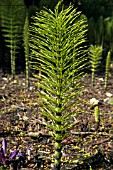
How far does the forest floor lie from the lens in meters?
3.54

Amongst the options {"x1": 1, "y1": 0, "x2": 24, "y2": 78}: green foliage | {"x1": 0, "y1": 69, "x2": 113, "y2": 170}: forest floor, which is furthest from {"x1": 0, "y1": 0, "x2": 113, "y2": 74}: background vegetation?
{"x1": 0, "y1": 69, "x2": 113, "y2": 170}: forest floor

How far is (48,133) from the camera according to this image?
4004 millimetres

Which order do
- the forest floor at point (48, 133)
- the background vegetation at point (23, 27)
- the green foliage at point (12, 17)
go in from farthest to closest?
the background vegetation at point (23, 27), the green foliage at point (12, 17), the forest floor at point (48, 133)

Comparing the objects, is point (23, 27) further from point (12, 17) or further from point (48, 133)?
point (48, 133)

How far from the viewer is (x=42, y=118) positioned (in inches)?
171

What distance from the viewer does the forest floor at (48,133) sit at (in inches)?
139

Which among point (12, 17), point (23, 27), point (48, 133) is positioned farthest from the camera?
point (23, 27)

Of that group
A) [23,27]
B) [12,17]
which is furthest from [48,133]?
[23,27]

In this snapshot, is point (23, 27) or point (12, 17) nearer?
point (12, 17)

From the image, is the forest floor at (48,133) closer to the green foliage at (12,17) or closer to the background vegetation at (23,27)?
the green foliage at (12,17)

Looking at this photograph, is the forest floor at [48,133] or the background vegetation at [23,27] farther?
the background vegetation at [23,27]

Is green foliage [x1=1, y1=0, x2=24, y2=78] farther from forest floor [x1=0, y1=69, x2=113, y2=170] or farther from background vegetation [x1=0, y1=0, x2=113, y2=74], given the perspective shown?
forest floor [x1=0, y1=69, x2=113, y2=170]

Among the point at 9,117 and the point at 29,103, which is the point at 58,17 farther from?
the point at 29,103

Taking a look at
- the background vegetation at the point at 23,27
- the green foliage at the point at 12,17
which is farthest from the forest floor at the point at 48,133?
the background vegetation at the point at 23,27
